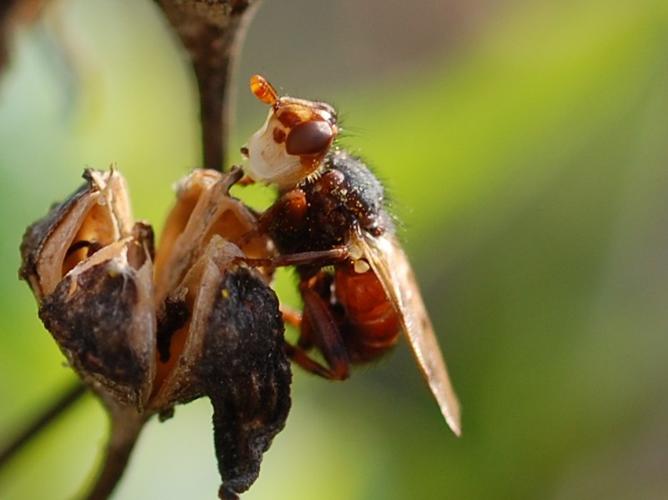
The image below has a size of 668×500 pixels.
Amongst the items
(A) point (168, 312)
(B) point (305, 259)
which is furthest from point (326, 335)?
(A) point (168, 312)

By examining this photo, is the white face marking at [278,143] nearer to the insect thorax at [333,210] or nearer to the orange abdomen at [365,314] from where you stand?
the insect thorax at [333,210]

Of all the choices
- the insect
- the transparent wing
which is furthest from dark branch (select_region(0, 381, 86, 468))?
the transparent wing

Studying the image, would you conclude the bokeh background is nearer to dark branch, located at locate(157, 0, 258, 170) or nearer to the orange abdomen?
the orange abdomen

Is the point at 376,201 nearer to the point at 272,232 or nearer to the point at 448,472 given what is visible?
the point at 272,232

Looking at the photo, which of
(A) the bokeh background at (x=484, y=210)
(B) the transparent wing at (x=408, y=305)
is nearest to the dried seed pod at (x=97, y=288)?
(B) the transparent wing at (x=408, y=305)

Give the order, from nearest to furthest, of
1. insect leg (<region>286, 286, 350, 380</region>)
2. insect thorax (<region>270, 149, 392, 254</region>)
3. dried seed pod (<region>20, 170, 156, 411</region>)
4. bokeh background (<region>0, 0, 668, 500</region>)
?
1. dried seed pod (<region>20, 170, 156, 411</region>)
2. insect thorax (<region>270, 149, 392, 254</region>)
3. insect leg (<region>286, 286, 350, 380</region>)
4. bokeh background (<region>0, 0, 668, 500</region>)

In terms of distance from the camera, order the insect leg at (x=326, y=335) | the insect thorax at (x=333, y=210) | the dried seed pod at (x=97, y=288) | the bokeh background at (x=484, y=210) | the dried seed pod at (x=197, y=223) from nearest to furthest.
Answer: the dried seed pod at (x=97, y=288) → the dried seed pod at (x=197, y=223) → the insect thorax at (x=333, y=210) → the insect leg at (x=326, y=335) → the bokeh background at (x=484, y=210)

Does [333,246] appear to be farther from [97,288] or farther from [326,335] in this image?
[97,288]
